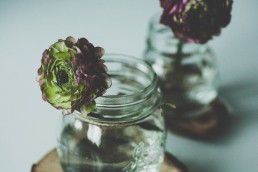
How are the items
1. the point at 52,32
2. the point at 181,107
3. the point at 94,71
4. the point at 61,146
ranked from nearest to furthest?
the point at 94,71 → the point at 61,146 → the point at 181,107 → the point at 52,32

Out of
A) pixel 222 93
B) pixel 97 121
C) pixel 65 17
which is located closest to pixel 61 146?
pixel 97 121

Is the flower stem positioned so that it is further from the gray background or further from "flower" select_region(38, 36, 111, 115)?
"flower" select_region(38, 36, 111, 115)

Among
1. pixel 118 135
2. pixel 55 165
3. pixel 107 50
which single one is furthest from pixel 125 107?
pixel 107 50

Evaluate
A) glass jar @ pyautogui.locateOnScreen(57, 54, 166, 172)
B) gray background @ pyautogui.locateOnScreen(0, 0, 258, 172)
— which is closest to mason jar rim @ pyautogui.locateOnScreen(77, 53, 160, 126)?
glass jar @ pyautogui.locateOnScreen(57, 54, 166, 172)

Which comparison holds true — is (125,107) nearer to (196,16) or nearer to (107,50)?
(196,16)

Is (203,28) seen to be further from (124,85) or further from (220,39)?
(220,39)

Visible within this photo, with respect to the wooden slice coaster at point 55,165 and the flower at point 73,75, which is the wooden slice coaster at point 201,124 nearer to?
the wooden slice coaster at point 55,165
